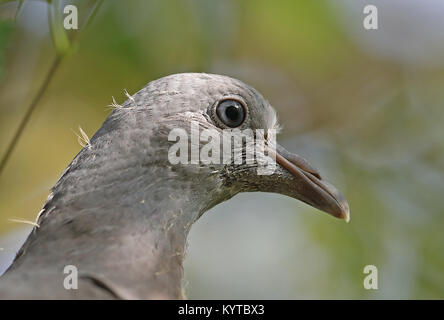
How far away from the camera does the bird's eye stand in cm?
353

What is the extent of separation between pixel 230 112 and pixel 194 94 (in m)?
0.20

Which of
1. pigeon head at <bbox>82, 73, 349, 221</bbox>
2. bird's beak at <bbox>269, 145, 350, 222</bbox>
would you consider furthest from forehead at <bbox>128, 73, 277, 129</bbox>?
bird's beak at <bbox>269, 145, 350, 222</bbox>

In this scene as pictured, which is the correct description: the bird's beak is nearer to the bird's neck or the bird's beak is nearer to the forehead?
the forehead

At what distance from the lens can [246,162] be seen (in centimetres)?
358

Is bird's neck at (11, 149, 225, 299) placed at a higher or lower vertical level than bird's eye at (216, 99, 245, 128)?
lower

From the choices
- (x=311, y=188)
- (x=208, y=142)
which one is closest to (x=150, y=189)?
(x=208, y=142)

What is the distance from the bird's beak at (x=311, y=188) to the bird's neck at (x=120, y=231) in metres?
0.53

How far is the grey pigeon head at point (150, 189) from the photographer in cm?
299

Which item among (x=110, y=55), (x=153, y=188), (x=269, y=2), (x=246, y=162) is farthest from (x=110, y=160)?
(x=269, y=2)

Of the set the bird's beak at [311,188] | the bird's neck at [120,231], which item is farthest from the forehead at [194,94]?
the bird's neck at [120,231]

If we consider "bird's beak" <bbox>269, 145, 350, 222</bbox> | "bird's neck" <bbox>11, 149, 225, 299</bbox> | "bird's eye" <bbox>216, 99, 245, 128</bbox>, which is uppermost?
"bird's eye" <bbox>216, 99, 245, 128</bbox>

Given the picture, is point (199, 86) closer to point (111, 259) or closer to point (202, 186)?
point (202, 186)

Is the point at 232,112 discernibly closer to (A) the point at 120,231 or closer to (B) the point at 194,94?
(B) the point at 194,94

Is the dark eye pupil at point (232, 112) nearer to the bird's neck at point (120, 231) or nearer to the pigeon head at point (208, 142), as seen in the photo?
the pigeon head at point (208, 142)
